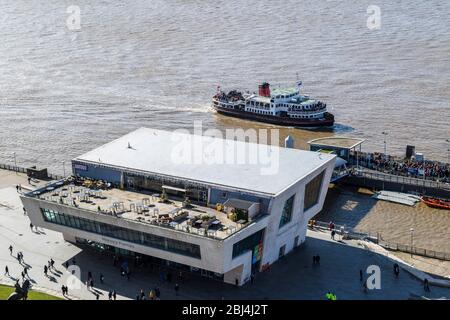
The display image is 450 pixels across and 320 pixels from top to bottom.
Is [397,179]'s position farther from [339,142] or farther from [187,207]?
[187,207]

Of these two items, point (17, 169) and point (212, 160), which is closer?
point (212, 160)

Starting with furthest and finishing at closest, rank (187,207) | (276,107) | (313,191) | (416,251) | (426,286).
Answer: (276,107), (416,251), (313,191), (187,207), (426,286)

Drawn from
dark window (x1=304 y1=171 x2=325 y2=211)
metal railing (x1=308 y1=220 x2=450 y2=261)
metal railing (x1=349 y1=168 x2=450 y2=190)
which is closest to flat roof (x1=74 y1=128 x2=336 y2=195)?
dark window (x1=304 y1=171 x2=325 y2=211)

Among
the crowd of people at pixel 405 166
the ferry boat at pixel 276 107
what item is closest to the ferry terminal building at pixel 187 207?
the crowd of people at pixel 405 166

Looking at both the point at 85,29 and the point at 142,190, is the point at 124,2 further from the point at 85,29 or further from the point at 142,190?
the point at 142,190

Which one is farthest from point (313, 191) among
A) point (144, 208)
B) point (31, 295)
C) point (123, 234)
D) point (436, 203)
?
point (31, 295)

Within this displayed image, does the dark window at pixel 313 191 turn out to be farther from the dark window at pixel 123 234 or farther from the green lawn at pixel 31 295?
the green lawn at pixel 31 295
